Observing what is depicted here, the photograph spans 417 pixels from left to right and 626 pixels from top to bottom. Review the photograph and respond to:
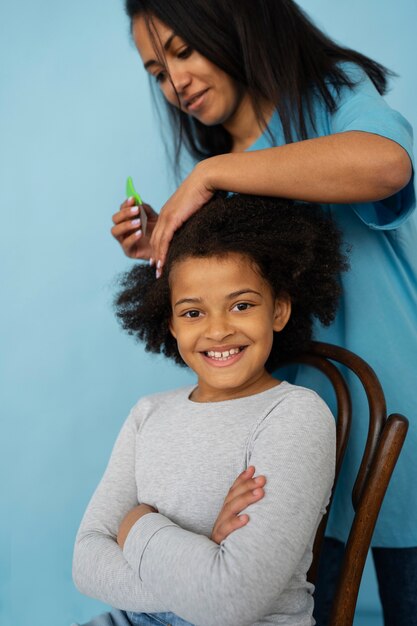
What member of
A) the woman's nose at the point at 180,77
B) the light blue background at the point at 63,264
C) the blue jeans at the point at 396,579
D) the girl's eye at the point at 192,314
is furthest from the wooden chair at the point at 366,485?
the light blue background at the point at 63,264

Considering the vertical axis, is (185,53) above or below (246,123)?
above

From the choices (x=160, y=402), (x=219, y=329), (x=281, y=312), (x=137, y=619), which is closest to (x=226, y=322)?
(x=219, y=329)

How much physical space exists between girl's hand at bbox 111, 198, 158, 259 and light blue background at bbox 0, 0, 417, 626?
730 mm

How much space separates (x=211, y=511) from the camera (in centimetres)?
111

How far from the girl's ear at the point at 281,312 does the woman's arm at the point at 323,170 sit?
0.69ft

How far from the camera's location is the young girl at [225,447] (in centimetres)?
95

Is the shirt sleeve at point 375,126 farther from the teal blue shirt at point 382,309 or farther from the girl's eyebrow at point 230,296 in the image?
the girl's eyebrow at point 230,296

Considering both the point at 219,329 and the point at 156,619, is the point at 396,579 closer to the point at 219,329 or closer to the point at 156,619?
the point at 156,619

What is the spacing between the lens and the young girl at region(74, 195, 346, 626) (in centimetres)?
95

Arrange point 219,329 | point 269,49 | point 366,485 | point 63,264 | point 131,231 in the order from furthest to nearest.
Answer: point 63,264, point 131,231, point 269,49, point 219,329, point 366,485

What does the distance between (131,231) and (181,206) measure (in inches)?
8.2

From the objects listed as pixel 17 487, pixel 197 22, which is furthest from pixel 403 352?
pixel 17 487

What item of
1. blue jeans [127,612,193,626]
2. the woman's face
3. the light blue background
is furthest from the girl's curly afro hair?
the light blue background

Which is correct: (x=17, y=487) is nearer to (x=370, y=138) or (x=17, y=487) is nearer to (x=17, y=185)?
(x=17, y=185)
